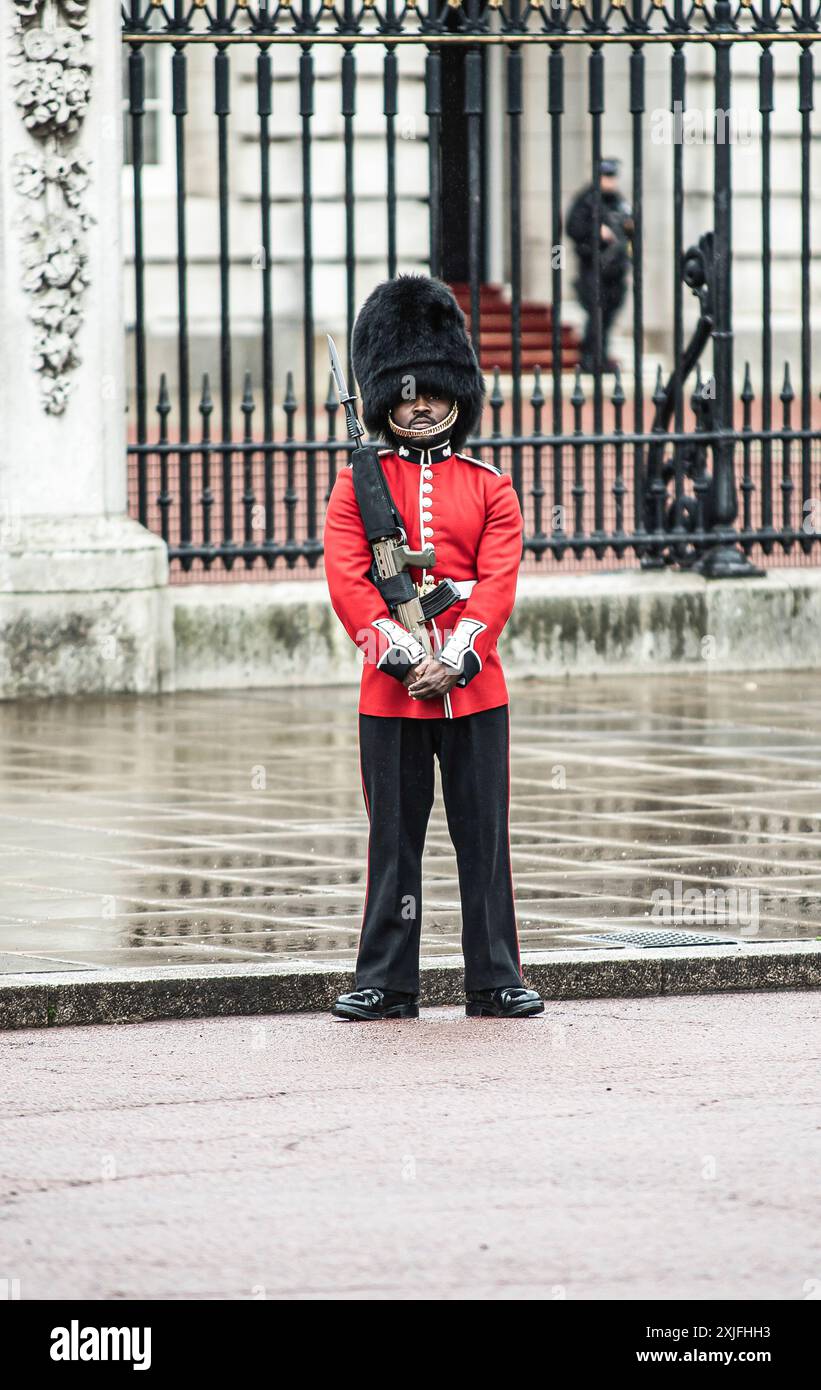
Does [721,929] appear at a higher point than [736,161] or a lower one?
lower

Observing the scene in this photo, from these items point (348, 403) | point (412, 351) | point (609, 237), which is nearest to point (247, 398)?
point (348, 403)

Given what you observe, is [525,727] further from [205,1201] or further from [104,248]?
[205,1201]

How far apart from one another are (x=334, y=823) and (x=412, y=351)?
8.50 ft

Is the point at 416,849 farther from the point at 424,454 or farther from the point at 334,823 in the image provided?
the point at 334,823

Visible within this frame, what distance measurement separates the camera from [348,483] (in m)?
6.47

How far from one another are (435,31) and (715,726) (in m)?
3.45

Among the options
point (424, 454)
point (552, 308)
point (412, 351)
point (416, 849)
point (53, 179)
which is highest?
point (53, 179)

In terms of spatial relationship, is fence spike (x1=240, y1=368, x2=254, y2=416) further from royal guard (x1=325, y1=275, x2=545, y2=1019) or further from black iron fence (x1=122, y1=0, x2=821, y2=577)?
Result: royal guard (x1=325, y1=275, x2=545, y2=1019)

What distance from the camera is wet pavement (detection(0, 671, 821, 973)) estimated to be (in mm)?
7191

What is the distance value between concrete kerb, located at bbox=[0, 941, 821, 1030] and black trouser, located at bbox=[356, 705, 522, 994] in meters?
0.22

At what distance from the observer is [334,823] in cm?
873

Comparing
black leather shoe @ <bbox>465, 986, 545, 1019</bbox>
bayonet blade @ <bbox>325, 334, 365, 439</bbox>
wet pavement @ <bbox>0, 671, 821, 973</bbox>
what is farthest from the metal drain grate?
bayonet blade @ <bbox>325, 334, 365, 439</bbox>
